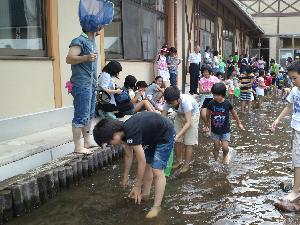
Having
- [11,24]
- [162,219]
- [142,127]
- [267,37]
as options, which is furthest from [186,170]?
[267,37]

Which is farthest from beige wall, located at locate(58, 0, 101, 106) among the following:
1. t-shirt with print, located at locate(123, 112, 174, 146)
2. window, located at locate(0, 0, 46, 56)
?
t-shirt with print, located at locate(123, 112, 174, 146)

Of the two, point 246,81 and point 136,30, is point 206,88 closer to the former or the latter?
point 136,30

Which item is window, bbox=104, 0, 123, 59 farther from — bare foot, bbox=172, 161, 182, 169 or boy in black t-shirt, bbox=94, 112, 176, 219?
boy in black t-shirt, bbox=94, 112, 176, 219

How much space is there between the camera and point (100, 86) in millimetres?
7395

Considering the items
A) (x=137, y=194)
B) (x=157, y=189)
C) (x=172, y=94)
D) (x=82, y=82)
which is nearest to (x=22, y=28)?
(x=82, y=82)

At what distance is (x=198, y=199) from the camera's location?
16.5ft

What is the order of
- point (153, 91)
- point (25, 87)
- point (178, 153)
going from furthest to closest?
point (153, 91) < point (25, 87) < point (178, 153)

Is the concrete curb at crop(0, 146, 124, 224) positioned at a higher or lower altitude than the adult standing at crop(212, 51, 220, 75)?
lower

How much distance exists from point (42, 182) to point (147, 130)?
160 cm

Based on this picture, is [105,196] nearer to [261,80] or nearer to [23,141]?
[23,141]

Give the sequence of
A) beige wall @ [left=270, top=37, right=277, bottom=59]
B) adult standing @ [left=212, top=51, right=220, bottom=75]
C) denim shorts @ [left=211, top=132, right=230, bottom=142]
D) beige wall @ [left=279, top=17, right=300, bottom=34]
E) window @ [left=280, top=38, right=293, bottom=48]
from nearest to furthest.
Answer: denim shorts @ [left=211, top=132, right=230, bottom=142]
adult standing @ [left=212, top=51, right=220, bottom=75]
beige wall @ [left=279, top=17, right=300, bottom=34]
window @ [left=280, top=38, right=293, bottom=48]
beige wall @ [left=270, top=37, right=277, bottom=59]

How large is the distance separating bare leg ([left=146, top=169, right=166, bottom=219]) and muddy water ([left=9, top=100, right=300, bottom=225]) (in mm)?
92

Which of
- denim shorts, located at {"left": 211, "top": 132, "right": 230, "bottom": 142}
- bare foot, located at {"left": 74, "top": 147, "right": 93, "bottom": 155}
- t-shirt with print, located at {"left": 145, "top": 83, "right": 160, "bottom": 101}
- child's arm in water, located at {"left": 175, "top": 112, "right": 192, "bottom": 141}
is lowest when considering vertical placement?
bare foot, located at {"left": 74, "top": 147, "right": 93, "bottom": 155}

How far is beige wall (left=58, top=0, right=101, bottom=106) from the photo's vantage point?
7.64 m
